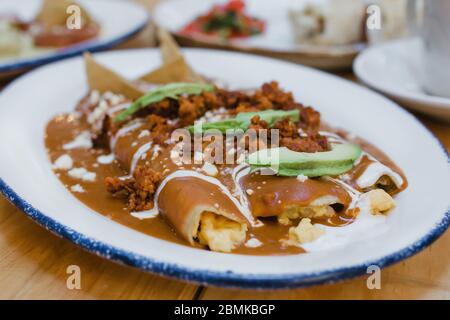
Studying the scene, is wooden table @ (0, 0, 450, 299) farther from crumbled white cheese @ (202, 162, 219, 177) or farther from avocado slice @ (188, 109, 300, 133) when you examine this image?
avocado slice @ (188, 109, 300, 133)

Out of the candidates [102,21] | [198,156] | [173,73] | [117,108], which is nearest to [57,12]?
[102,21]

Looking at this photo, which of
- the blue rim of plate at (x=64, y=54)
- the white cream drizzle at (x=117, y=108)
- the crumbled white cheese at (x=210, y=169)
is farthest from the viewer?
the blue rim of plate at (x=64, y=54)

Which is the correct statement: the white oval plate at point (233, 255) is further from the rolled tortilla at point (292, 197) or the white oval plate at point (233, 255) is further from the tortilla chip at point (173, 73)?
the tortilla chip at point (173, 73)

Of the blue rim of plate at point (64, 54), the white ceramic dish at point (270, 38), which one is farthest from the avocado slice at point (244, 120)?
the blue rim of plate at point (64, 54)

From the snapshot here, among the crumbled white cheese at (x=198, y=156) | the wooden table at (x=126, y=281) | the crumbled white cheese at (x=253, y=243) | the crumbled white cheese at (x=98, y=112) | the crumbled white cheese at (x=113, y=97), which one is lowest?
the wooden table at (x=126, y=281)

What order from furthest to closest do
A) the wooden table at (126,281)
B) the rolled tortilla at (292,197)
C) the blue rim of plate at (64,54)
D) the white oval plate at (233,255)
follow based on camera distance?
the blue rim of plate at (64,54) < the rolled tortilla at (292,197) < the wooden table at (126,281) < the white oval plate at (233,255)

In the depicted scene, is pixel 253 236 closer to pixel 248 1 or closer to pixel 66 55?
pixel 66 55

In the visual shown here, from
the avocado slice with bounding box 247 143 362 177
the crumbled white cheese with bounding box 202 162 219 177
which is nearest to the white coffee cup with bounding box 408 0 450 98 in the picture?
the avocado slice with bounding box 247 143 362 177

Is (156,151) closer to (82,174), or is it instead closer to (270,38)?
(82,174)
